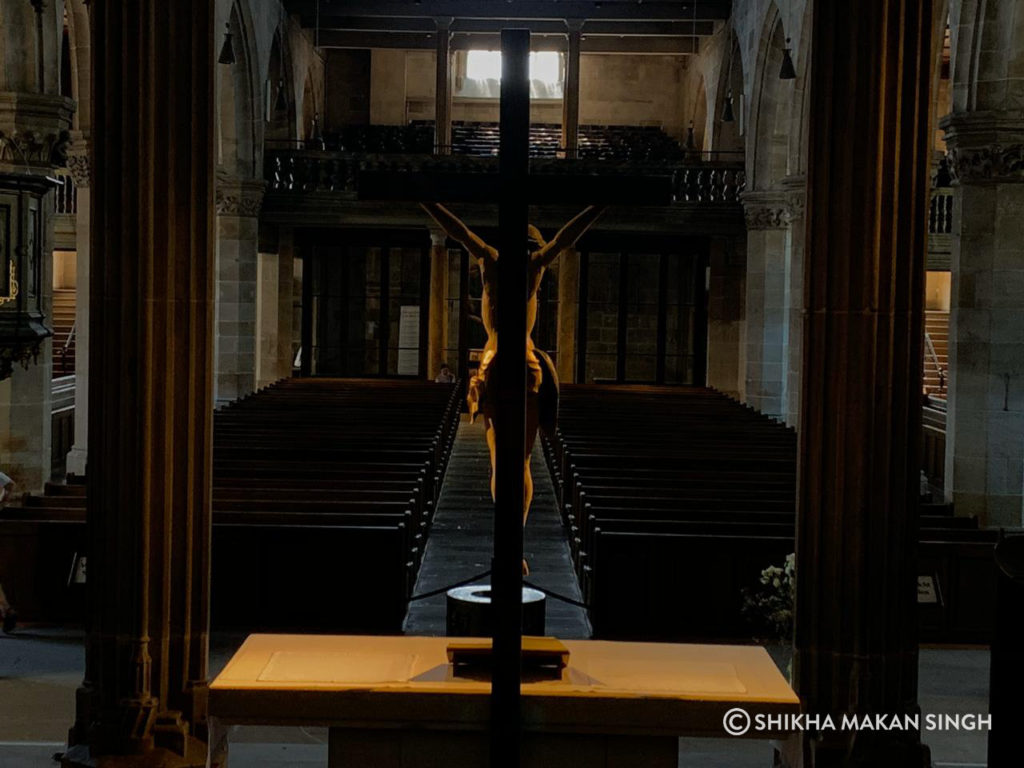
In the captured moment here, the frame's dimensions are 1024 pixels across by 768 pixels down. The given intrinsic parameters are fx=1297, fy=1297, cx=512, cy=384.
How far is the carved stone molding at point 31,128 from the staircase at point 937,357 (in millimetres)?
15512

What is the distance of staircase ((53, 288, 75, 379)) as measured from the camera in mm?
24859

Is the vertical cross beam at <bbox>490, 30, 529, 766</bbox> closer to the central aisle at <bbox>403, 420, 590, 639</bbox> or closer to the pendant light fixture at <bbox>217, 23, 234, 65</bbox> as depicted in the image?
the central aisle at <bbox>403, 420, 590, 639</bbox>

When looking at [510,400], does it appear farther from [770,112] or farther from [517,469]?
[770,112]

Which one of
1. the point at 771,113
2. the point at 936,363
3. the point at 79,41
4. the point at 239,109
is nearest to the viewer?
the point at 79,41

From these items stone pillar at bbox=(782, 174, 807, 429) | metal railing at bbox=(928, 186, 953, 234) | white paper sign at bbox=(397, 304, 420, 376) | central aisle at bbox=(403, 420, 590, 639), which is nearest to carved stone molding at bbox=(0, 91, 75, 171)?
central aisle at bbox=(403, 420, 590, 639)

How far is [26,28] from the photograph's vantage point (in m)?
12.3

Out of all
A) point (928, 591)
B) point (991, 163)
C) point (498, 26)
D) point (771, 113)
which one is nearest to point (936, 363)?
point (771, 113)

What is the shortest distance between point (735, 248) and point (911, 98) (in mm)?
20043

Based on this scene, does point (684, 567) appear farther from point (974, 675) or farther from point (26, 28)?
point (26, 28)

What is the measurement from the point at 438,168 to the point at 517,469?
20138 millimetres

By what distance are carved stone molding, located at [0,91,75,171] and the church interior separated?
32mm

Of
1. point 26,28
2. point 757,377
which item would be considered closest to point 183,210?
point 26,28

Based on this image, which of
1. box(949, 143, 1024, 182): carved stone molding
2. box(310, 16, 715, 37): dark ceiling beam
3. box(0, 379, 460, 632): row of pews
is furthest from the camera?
box(310, 16, 715, 37): dark ceiling beam

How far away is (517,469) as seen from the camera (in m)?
3.76
